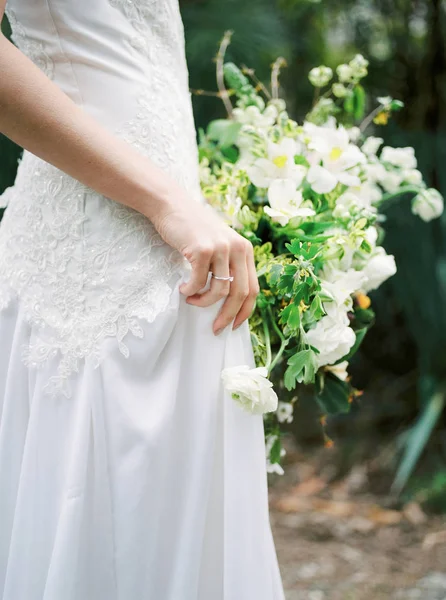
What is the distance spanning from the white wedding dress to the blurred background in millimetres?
1224

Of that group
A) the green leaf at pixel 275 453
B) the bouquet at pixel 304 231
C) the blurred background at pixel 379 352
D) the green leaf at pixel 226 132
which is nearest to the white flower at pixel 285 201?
the bouquet at pixel 304 231

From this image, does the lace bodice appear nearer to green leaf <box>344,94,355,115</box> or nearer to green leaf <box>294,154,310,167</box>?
green leaf <box>294,154,310,167</box>

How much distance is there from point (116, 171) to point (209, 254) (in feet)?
0.50

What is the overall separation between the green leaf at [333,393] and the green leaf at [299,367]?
251 mm

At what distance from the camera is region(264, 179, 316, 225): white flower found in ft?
3.28

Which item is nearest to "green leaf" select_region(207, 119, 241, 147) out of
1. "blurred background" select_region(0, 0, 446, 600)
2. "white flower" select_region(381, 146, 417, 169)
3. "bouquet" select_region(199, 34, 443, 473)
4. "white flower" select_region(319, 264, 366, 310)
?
"bouquet" select_region(199, 34, 443, 473)

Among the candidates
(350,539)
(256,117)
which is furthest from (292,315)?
(350,539)

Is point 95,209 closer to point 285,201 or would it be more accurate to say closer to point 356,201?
point 285,201

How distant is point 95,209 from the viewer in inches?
34.3

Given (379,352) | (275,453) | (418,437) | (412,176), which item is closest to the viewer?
(275,453)

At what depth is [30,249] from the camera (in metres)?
0.92

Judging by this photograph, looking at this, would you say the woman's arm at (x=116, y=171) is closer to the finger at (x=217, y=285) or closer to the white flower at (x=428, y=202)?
the finger at (x=217, y=285)

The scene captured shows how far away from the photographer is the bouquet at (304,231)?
0.91 meters

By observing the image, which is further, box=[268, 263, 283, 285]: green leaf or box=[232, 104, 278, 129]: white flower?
box=[232, 104, 278, 129]: white flower
